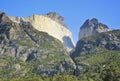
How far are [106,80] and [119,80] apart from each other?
7263mm

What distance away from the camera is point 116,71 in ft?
655

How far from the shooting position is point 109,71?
200 meters

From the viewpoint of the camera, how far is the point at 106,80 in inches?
7840

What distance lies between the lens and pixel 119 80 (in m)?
197

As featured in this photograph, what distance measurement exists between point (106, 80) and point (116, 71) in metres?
7.63

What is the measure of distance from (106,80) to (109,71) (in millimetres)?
5353

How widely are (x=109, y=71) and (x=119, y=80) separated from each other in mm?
7513

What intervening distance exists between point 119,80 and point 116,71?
5526mm
